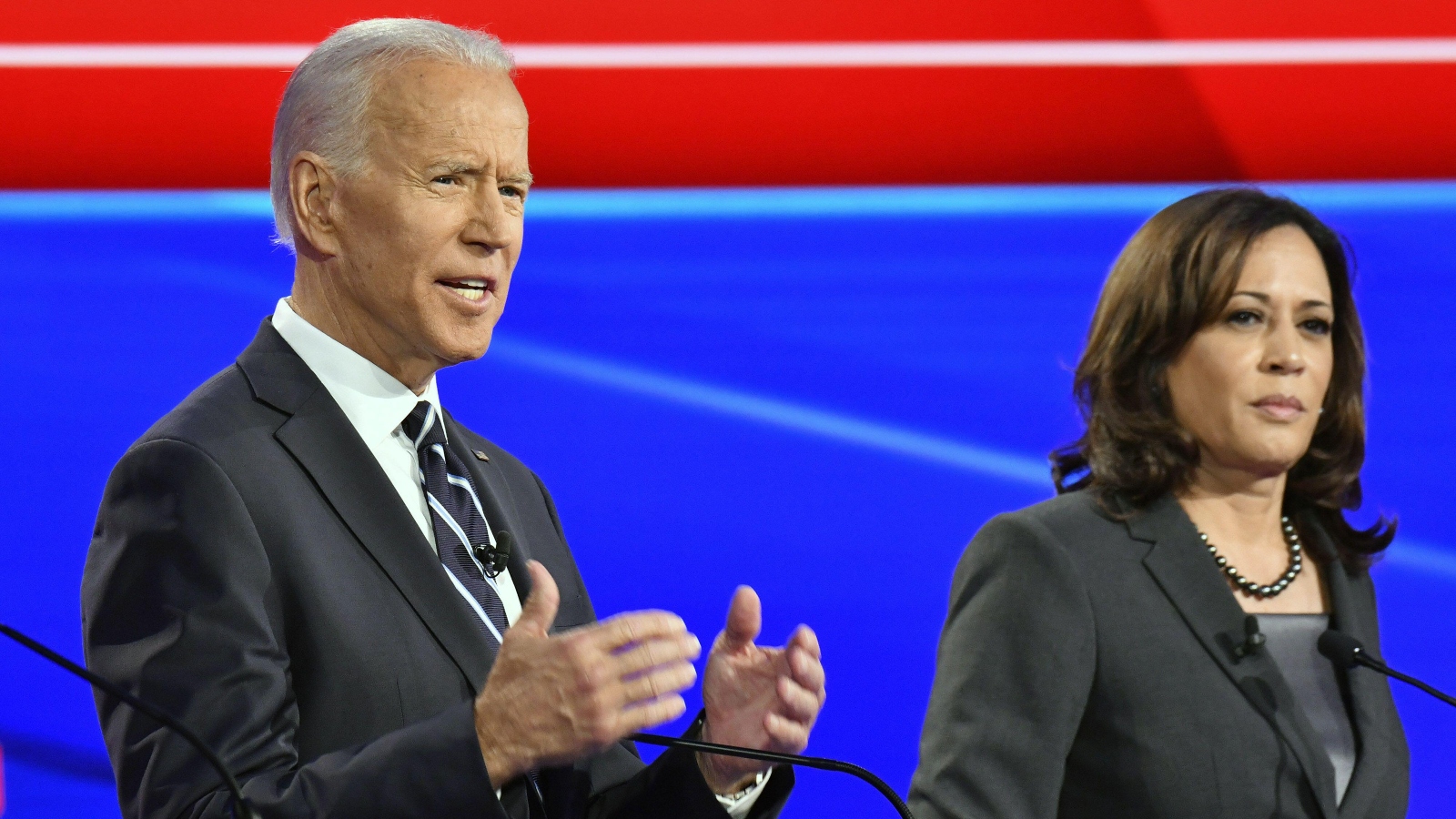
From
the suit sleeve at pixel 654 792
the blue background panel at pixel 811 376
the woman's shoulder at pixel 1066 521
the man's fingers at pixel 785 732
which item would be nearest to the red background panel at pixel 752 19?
the blue background panel at pixel 811 376

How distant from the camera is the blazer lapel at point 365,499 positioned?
137cm

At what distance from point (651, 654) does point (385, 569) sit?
1.05 feet

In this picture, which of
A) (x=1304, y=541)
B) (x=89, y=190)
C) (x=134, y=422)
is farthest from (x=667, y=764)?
(x=89, y=190)

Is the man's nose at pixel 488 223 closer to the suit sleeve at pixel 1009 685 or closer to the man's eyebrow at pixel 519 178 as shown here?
the man's eyebrow at pixel 519 178

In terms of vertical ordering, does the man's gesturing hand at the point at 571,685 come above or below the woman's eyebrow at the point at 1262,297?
→ below

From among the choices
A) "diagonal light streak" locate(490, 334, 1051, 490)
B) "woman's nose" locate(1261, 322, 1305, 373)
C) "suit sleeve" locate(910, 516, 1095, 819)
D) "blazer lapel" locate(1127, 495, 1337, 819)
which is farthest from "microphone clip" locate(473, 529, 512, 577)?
"diagonal light streak" locate(490, 334, 1051, 490)

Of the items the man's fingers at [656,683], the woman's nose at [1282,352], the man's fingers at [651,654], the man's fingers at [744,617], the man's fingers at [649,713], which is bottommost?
the man's fingers at [649,713]

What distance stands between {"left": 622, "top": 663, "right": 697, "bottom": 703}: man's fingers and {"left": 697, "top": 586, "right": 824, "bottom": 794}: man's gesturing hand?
7.2 inches

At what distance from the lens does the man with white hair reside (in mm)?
1198

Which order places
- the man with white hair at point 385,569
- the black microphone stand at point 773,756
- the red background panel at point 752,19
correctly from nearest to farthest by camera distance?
1. the man with white hair at point 385,569
2. the black microphone stand at point 773,756
3. the red background panel at point 752,19

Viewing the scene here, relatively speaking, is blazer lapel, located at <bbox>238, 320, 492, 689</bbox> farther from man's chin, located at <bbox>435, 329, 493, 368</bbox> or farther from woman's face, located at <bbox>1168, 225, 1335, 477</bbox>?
woman's face, located at <bbox>1168, 225, 1335, 477</bbox>

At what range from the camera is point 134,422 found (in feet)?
9.07

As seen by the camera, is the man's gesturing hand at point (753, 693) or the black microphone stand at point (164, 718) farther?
the man's gesturing hand at point (753, 693)

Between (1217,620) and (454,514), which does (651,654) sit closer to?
(454,514)
